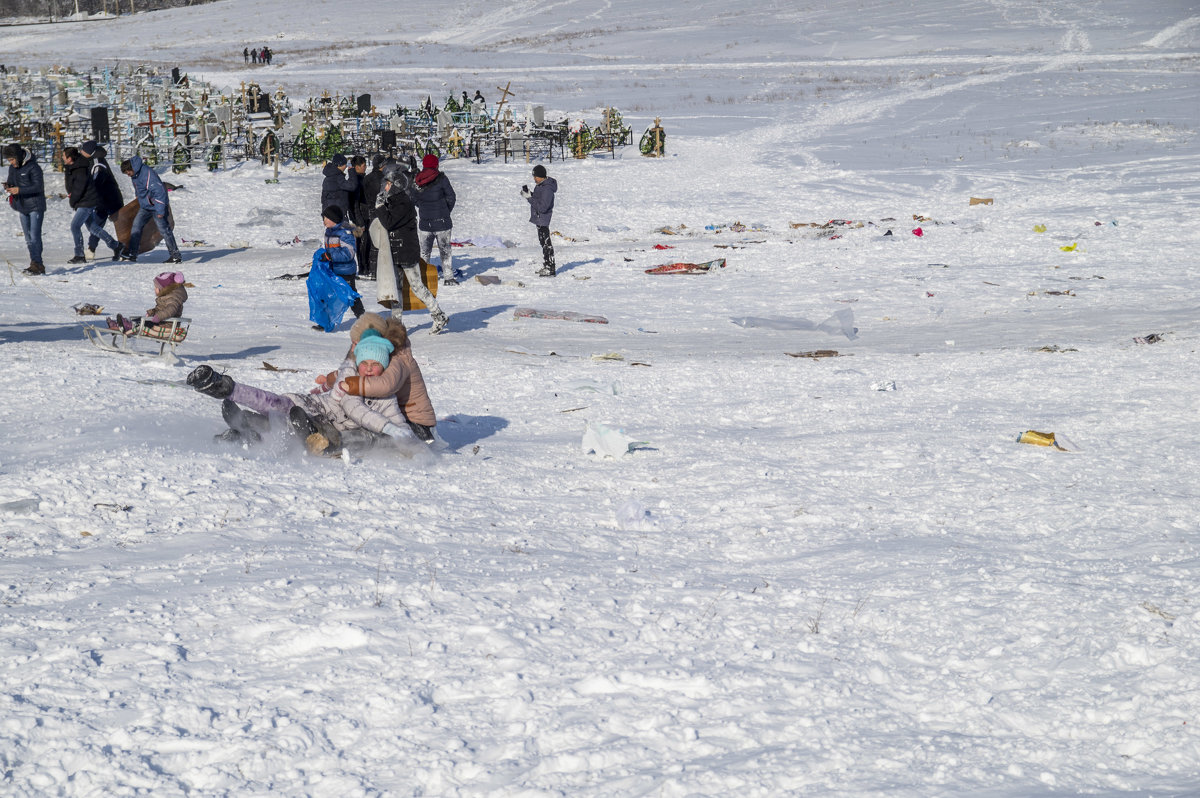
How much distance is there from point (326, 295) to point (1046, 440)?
23.8 ft

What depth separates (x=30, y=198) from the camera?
13242 mm

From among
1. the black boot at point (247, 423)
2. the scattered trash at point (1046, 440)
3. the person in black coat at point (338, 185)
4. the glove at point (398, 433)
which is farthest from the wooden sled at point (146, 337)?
the scattered trash at point (1046, 440)

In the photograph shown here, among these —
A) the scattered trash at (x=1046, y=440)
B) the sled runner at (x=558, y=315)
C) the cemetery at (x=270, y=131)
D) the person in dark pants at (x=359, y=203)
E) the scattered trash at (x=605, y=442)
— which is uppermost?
the cemetery at (x=270, y=131)

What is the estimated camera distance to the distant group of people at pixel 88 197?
1323 cm

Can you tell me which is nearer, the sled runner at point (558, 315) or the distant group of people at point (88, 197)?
the sled runner at point (558, 315)

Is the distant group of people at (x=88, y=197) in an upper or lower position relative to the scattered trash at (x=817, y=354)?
upper

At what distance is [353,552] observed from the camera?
16.6ft

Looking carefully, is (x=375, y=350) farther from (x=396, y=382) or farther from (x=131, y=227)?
(x=131, y=227)

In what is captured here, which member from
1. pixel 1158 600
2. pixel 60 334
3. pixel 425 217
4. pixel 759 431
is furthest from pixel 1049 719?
pixel 425 217

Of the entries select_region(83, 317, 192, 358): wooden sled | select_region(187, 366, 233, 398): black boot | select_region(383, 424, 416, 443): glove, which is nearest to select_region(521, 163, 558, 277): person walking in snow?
select_region(83, 317, 192, 358): wooden sled

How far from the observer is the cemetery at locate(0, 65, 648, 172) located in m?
23.4

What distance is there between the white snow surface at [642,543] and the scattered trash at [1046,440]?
0.09m

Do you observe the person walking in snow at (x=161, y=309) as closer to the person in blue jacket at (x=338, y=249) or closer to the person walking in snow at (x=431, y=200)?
the person in blue jacket at (x=338, y=249)

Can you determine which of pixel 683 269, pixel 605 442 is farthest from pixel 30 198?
pixel 605 442
